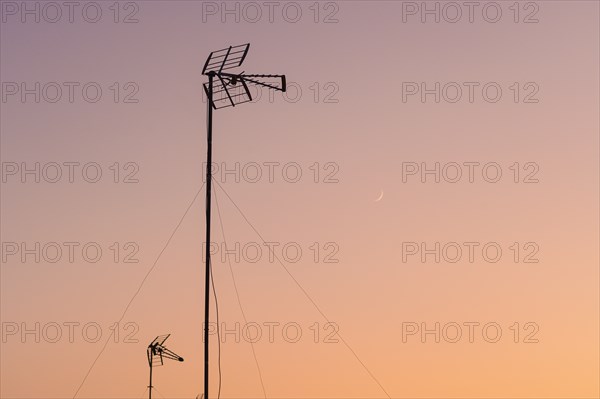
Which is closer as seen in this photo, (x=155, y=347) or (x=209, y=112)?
(x=209, y=112)

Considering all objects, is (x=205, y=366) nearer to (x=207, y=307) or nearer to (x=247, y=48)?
(x=207, y=307)

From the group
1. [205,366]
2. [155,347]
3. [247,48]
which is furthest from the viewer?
[155,347]

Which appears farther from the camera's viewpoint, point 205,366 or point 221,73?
point 221,73

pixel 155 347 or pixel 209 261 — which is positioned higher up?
pixel 209 261

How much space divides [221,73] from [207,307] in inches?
270

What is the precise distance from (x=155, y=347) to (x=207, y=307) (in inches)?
707

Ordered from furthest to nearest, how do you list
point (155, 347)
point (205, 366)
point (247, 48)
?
point (155, 347)
point (247, 48)
point (205, 366)

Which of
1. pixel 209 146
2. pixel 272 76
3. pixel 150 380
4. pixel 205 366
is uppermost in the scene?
pixel 272 76

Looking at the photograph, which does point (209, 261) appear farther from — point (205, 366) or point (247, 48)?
point (247, 48)

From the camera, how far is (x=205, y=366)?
27.8 metres

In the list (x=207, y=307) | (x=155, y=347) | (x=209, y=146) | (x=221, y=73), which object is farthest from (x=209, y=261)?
(x=155, y=347)

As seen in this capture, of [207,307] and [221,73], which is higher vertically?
[221,73]

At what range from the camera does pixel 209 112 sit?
2998 cm

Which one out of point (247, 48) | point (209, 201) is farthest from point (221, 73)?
point (209, 201)
